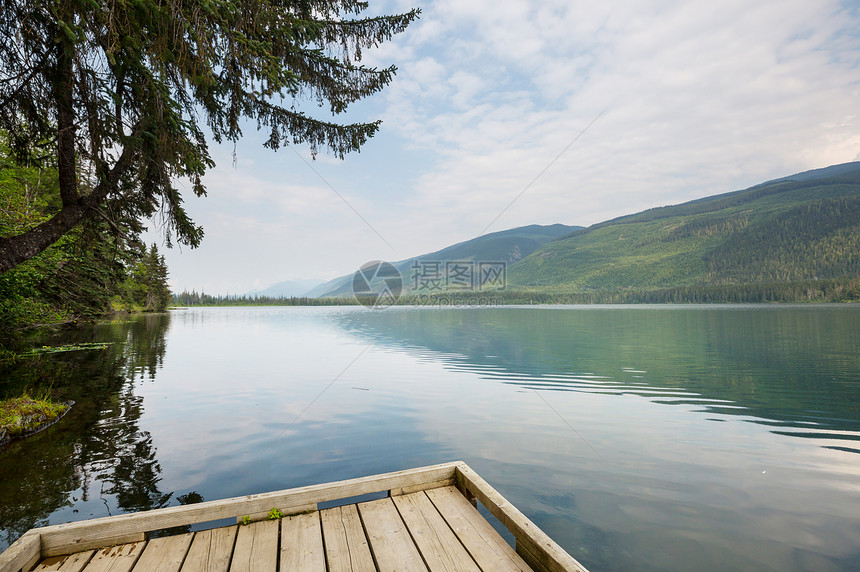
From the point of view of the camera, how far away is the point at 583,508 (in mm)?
6074

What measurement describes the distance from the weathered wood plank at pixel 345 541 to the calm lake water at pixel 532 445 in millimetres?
2843

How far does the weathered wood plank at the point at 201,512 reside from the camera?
368 cm

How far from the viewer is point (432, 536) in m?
4.00

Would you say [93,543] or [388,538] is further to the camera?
[388,538]

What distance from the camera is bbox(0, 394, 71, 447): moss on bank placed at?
862 centimetres

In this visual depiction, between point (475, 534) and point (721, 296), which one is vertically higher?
point (475, 534)

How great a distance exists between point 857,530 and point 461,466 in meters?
5.69

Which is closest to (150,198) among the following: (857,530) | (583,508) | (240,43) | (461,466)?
(240,43)

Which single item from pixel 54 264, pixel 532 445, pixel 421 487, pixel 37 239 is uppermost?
pixel 54 264

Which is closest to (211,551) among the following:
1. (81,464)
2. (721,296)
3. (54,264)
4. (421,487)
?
(421,487)

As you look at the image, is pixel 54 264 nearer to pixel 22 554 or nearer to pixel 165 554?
pixel 22 554

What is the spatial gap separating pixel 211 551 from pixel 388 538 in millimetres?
1694

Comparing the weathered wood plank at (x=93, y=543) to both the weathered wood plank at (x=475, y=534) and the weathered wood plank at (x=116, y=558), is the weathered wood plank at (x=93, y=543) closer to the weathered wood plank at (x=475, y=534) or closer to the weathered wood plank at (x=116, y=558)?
the weathered wood plank at (x=116, y=558)

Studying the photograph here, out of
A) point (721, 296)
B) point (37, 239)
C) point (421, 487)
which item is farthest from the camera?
point (721, 296)
